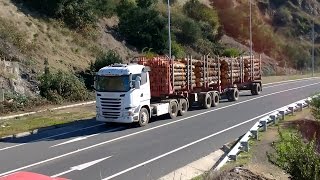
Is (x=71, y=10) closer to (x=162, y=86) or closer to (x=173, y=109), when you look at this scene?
(x=162, y=86)

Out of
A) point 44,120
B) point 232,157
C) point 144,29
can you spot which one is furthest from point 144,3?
point 232,157

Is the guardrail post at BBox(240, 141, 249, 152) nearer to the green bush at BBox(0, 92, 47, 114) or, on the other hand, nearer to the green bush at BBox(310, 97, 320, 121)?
the green bush at BBox(310, 97, 320, 121)

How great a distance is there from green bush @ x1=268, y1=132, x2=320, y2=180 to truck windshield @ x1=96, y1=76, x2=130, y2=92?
454 inches

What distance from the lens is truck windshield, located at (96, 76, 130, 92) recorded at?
2250 cm

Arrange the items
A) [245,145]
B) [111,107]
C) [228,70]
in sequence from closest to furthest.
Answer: [245,145]
[111,107]
[228,70]

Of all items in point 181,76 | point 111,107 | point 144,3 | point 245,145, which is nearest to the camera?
point 245,145

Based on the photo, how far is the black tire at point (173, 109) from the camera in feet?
85.0

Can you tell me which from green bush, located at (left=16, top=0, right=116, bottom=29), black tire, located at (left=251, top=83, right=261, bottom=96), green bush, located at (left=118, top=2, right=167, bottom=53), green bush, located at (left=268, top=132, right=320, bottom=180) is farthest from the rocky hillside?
green bush, located at (left=268, top=132, right=320, bottom=180)

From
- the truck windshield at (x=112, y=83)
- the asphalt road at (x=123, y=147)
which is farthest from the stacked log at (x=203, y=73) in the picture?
the truck windshield at (x=112, y=83)

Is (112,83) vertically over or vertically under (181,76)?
under

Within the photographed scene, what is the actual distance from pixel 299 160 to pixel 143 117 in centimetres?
1277

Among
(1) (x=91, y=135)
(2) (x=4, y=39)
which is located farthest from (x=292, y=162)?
(2) (x=4, y=39)

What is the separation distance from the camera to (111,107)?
891 inches

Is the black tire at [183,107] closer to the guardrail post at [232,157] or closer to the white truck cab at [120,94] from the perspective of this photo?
the white truck cab at [120,94]
